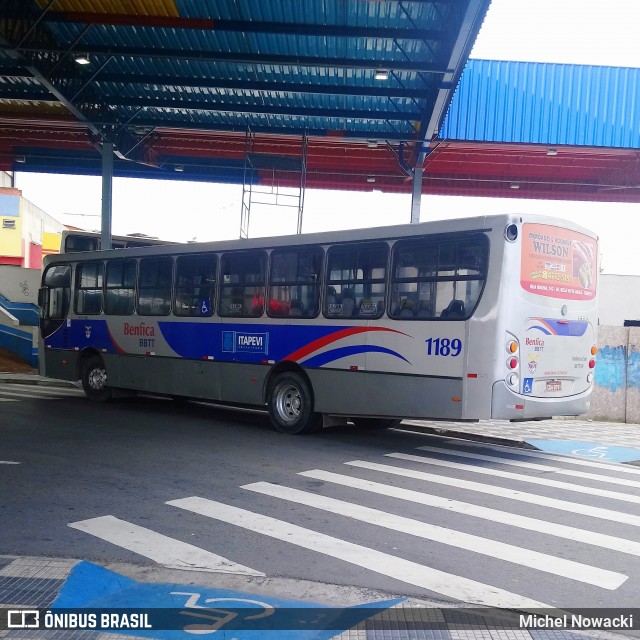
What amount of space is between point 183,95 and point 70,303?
6.09m

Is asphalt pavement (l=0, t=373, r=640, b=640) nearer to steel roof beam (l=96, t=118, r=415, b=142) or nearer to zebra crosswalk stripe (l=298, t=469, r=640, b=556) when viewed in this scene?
zebra crosswalk stripe (l=298, t=469, r=640, b=556)

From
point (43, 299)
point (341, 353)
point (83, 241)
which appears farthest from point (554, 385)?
point (83, 241)

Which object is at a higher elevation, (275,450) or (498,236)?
(498,236)

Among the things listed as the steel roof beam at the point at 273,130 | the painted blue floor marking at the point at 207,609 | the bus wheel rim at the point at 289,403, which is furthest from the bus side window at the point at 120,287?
the painted blue floor marking at the point at 207,609

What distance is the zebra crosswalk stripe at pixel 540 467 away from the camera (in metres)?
9.35

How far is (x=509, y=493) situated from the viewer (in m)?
8.41

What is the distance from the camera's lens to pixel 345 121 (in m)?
20.2

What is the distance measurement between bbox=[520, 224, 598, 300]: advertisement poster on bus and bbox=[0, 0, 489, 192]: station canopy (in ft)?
13.7

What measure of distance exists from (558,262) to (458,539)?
211 inches

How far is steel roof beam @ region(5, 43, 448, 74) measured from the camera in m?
14.8

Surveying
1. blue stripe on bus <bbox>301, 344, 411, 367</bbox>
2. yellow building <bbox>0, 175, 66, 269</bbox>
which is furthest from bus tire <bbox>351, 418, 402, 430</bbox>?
yellow building <bbox>0, 175, 66, 269</bbox>

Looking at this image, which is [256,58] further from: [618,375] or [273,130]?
[618,375]

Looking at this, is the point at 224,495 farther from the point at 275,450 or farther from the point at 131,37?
the point at 131,37

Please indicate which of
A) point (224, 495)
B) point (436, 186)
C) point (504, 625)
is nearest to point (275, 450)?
point (224, 495)
